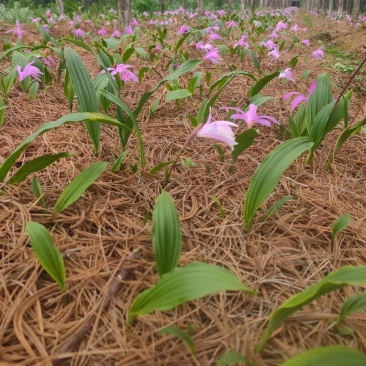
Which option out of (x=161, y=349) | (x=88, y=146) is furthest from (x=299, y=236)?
(x=88, y=146)

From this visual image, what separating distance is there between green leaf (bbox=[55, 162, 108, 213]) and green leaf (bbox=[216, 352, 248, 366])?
2.31 feet

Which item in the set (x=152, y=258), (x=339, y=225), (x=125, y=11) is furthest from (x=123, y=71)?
(x=125, y=11)

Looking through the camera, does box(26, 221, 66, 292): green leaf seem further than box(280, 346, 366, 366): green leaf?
Yes

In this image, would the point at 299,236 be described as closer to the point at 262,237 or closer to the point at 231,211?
the point at 262,237

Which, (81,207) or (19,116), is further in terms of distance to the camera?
(19,116)

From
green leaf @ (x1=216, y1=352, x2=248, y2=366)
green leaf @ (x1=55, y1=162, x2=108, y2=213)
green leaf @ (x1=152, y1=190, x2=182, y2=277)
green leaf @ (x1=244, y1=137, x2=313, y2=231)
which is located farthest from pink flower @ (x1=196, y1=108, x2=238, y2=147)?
green leaf @ (x1=216, y1=352, x2=248, y2=366)

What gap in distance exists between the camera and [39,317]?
875mm

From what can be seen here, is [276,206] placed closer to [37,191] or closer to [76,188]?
[76,188]

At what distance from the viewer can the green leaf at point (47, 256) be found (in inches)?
36.2

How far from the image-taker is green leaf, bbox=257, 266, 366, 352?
76 cm

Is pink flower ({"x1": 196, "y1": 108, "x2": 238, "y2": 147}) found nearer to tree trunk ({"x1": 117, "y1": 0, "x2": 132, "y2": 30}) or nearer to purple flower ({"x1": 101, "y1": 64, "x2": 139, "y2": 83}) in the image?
purple flower ({"x1": 101, "y1": 64, "x2": 139, "y2": 83})

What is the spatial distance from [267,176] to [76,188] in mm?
677

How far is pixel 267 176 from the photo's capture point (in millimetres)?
1195

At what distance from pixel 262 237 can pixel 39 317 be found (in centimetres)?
75
